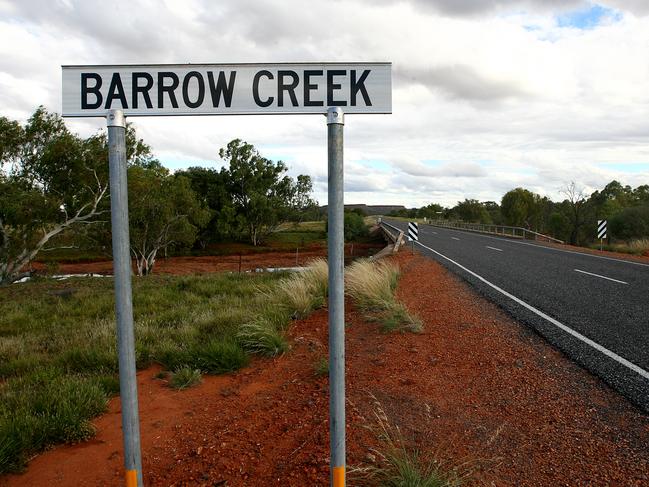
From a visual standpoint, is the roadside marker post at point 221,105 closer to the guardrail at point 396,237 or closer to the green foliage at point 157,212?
the guardrail at point 396,237

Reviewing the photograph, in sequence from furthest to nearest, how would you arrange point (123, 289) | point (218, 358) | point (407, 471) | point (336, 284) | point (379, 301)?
point (379, 301) → point (218, 358) → point (407, 471) → point (123, 289) → point (336, 284)

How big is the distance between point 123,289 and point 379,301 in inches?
263

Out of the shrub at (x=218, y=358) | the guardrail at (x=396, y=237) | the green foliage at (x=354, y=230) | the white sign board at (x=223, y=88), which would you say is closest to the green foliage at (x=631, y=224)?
the guardrail at (x=396, y=237)

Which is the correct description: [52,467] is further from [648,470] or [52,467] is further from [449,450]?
[648,470]

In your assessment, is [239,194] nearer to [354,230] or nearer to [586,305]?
[354,230]

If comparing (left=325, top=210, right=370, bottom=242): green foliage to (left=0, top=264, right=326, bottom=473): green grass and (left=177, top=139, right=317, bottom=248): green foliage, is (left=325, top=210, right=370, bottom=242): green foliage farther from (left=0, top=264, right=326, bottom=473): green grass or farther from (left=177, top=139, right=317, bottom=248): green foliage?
(left=0, top=264, right=326, bottom=473): green grass

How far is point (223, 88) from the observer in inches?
91.4

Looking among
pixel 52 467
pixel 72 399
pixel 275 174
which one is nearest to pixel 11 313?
pixel 72 399

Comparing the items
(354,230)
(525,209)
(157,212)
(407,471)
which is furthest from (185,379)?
(525,209)

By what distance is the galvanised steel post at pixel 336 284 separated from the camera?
2086 mm

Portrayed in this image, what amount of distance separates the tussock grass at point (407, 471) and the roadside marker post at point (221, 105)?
1027 mm

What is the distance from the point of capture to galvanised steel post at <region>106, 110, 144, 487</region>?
2184 millimetres

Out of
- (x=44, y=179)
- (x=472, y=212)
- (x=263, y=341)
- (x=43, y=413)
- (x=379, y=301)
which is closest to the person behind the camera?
(x=43, y=413)

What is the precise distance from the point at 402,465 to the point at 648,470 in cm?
172
